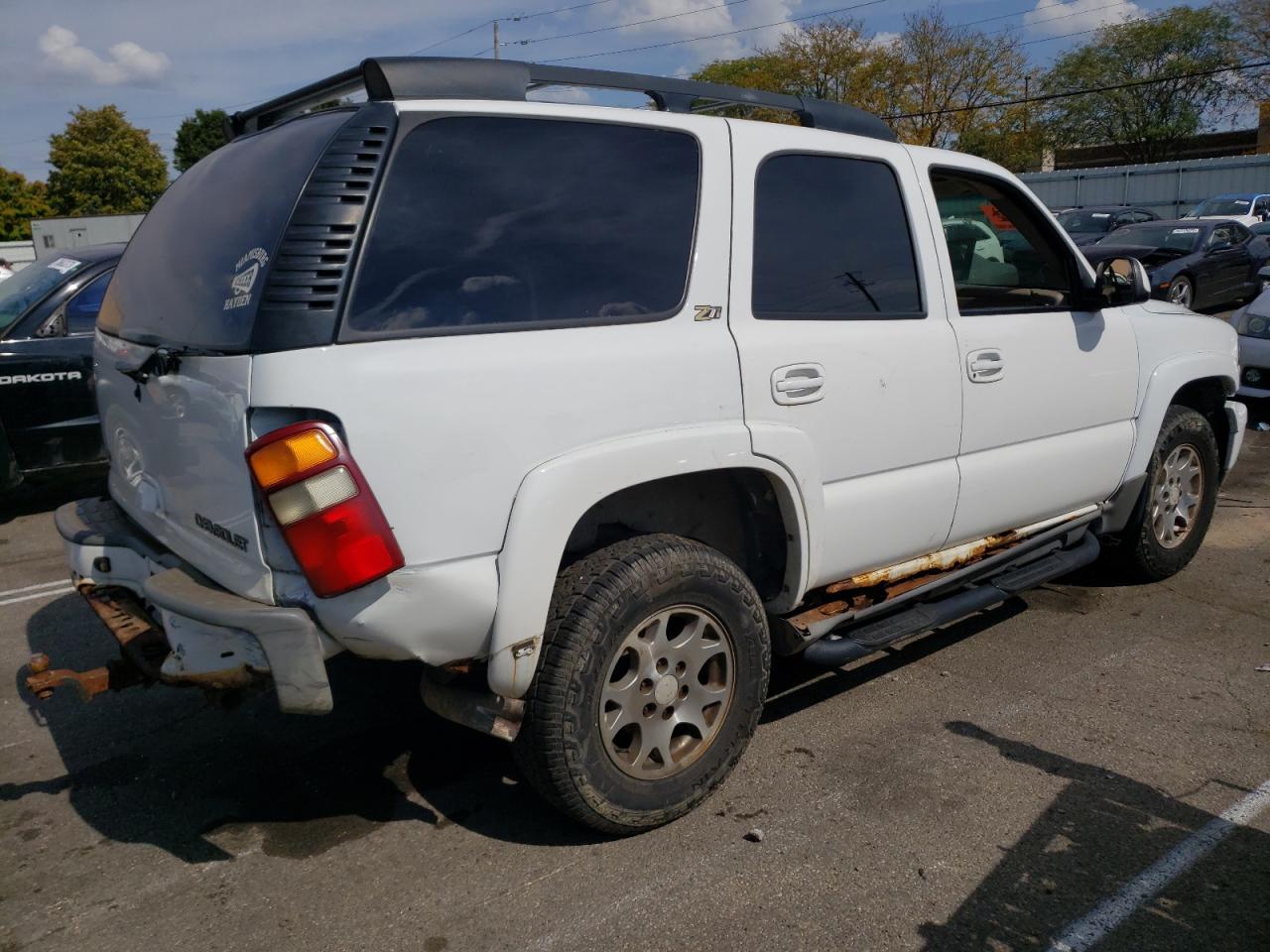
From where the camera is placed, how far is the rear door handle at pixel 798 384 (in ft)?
10.9

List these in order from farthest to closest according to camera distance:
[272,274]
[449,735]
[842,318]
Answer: [449,735]
[842,318]
[272,274]

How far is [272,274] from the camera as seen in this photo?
103 inches

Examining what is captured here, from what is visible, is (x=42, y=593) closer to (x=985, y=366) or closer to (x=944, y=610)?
(x=944, y=610)

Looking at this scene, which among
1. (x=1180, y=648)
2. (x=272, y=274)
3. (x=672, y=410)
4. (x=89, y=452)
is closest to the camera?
(x=272, y=274)

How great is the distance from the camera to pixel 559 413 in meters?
2.82

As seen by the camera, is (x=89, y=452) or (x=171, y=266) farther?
(x=89, y=452)

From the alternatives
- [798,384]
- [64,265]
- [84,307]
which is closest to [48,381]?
[84,307]

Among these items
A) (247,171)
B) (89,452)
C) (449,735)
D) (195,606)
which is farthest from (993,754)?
(89,452)

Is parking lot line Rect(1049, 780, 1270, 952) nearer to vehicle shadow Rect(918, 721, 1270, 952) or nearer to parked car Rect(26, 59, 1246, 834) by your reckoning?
vehicle shadow Rect(918, 721, 1270, 952)

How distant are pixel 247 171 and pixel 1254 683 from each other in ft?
13.5

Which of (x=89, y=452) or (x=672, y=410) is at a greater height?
(x=672, y=410)

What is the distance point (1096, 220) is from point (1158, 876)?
68.7 ft

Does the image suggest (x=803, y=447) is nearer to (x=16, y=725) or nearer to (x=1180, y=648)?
(x=1180, y=648)

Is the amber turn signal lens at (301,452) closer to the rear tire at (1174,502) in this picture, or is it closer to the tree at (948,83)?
the rear tire at (1174,502)
